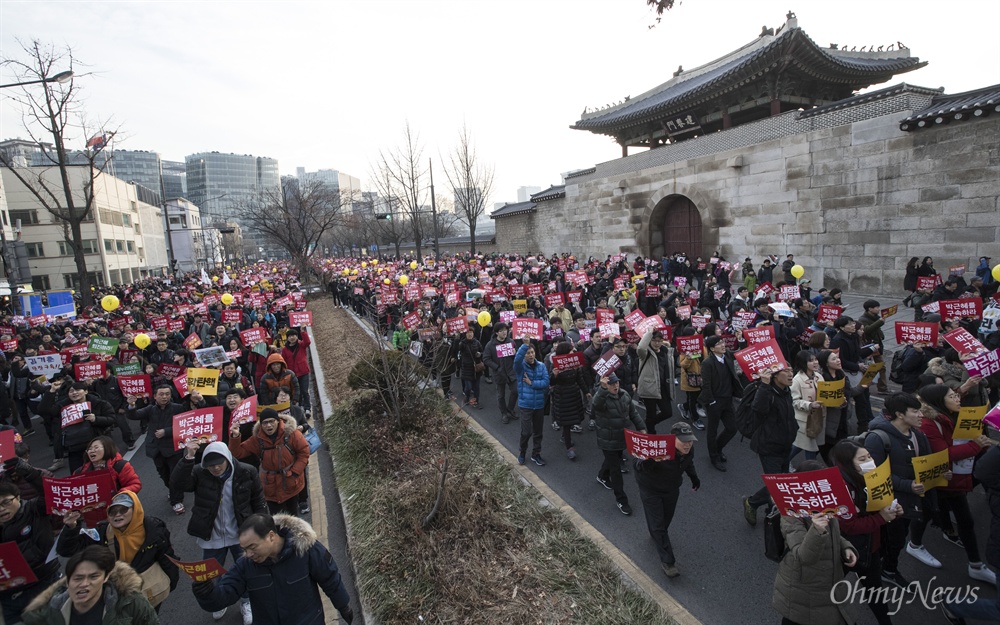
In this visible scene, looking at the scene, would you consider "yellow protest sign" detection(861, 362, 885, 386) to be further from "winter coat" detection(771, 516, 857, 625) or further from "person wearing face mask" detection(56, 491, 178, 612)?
"person wearing face mask" detection(56, 491, 178, 612)

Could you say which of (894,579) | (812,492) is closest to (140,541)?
(812,492)

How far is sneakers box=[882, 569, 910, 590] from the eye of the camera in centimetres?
410

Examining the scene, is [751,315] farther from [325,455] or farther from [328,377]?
[328,377]

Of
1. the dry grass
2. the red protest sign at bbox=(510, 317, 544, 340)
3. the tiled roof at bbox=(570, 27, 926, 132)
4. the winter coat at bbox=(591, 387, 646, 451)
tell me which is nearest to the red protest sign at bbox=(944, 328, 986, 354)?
the winter coat at bbox=(591, 387, 646, 451)

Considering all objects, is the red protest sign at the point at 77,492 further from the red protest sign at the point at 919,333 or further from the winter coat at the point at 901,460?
the red protest sign at the point at 919,333

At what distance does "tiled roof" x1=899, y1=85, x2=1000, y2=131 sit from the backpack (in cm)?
1341

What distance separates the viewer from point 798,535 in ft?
10.6

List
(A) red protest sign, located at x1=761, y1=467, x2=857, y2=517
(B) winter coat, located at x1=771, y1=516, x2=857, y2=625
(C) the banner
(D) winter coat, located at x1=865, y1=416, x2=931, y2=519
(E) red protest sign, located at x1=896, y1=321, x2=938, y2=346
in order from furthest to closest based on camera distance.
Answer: (C) the banner → (E) red protest sign, located at x1=896, y1=321, x2=938, y2=346 → (D) winter coat, located at x1=865, y1=416, x2=931, y2=519 → (A) red protest sign, located at x1=761, y1=467, x2=857, y2=517 → (B) winter coat, located at x1=771, y1=516, x2=857, y2=625

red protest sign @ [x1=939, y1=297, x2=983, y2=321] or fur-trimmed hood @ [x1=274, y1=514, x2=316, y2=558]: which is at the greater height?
red protest sign @ [x1=939, y1=297, x2=983, y2=321]

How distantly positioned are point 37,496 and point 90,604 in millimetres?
2235

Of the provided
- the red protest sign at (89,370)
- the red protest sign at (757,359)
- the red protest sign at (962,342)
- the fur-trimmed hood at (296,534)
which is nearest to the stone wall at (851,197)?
the red protest sign at (962,342)

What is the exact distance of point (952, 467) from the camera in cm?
426

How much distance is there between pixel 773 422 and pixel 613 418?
65.0 inches

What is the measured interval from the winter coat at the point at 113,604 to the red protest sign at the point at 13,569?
3.22ft
